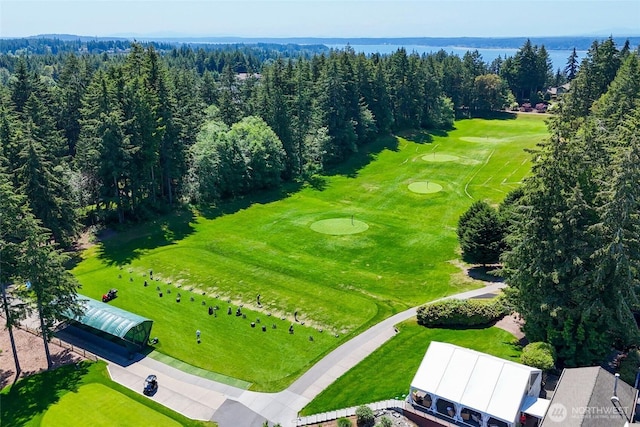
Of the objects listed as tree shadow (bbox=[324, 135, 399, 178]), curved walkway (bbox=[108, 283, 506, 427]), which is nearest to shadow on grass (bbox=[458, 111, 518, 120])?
tree shadow (bbox=[324, 135, 399, 178])

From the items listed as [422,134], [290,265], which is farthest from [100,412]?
[422,134]

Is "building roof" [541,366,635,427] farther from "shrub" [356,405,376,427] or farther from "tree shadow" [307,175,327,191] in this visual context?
"tree shadow" [307,175,327,191]

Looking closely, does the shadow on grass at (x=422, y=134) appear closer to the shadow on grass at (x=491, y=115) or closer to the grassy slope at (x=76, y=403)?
the shadow on grass at (x=491, y=115)

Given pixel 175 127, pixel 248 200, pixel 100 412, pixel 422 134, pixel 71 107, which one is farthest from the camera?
pixel 422 134

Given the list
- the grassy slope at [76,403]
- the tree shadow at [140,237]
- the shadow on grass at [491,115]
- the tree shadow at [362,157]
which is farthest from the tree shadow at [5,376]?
the shadow on grass at [491,115]

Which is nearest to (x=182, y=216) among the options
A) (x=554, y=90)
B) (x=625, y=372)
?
(x=625, y=372)

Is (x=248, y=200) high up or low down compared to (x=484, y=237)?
down

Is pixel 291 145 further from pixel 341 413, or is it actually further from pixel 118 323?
pixel 341 413
